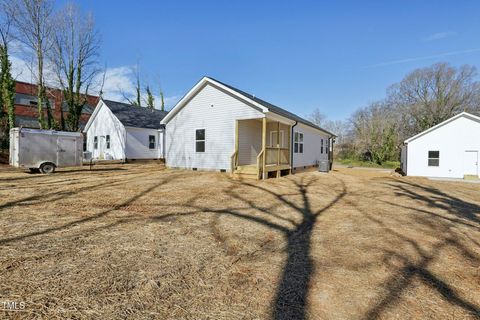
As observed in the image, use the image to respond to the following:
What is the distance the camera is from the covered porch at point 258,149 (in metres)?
12.4

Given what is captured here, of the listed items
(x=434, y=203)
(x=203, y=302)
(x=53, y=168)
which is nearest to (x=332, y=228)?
(x=203, y=302)

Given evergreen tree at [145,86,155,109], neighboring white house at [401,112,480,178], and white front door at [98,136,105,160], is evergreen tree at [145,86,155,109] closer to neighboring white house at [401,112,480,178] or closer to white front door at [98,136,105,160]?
white front door at [98,136,105,160]

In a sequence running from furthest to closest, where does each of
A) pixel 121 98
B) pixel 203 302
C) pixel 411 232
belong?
1. pixel 121 98
2. pixel 411 232
3. pixel 203 302

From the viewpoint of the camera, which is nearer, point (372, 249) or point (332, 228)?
point (372, 249)

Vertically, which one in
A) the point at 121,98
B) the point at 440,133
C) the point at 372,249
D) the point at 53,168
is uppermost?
the point at 121,98

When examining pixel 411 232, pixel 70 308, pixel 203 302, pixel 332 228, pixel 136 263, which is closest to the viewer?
pixel 70 308

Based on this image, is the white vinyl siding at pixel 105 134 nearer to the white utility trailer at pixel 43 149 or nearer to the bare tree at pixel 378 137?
the white utility trailer at pixel 43 149

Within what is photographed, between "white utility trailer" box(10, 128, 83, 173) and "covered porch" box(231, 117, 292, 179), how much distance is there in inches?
359

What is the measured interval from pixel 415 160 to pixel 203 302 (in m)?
22.8

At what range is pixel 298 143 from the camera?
59.3 feet

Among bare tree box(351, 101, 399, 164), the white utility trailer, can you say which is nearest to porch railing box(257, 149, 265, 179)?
the white utility trailer

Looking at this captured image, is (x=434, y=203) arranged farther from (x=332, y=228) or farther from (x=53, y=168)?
(x=53, y=168)

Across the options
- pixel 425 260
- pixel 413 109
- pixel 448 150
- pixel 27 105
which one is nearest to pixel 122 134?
pixel 27 105

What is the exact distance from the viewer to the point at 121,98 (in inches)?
1558
